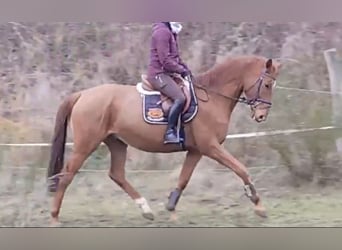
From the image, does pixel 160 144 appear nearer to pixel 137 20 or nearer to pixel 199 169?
pixel 199 169

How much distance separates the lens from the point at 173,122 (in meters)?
5.05

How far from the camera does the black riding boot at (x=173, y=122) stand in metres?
5.02

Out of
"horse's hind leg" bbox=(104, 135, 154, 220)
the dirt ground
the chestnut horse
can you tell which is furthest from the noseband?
"horse's hind leg" bbox=(104, 135, 154, 220)

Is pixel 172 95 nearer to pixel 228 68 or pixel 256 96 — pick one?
pixel 228 68

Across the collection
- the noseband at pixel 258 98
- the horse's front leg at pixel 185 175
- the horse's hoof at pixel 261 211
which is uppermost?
the noseband at pixel 258 98

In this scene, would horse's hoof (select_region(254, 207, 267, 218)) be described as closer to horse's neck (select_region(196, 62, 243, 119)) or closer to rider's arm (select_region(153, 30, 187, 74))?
horse's neck (select_region(196, 62, 243, 119))

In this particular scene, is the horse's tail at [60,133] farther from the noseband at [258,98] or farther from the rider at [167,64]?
the noseband at [258,98]

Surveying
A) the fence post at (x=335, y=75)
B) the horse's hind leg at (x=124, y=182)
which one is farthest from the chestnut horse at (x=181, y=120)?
the fence post at (x=335, y=75)

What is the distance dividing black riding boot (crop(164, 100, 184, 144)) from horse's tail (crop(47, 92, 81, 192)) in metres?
0.54

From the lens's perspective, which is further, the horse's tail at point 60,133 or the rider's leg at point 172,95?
the horse's tail at point 60,133

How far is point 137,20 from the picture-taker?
511cm

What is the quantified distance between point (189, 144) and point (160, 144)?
0.16m

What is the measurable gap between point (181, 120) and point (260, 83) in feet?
1.58

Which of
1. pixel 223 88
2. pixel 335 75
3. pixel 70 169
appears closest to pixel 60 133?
pixel 70 169
